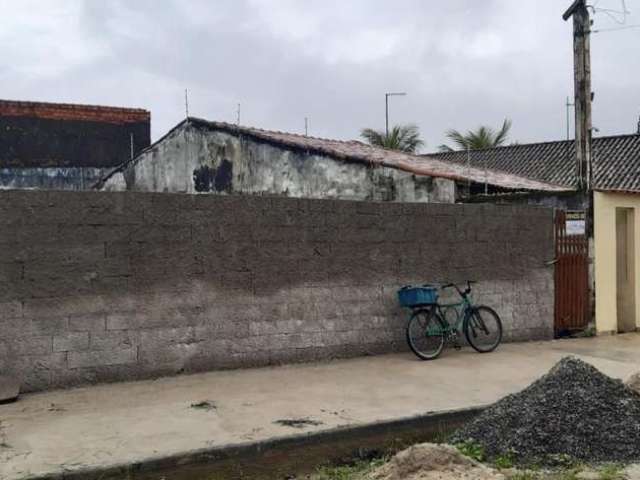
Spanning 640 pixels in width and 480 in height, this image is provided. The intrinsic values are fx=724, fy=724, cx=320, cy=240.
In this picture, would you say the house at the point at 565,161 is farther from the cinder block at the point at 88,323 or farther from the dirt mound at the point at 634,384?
the cinder block at the point at 88,323

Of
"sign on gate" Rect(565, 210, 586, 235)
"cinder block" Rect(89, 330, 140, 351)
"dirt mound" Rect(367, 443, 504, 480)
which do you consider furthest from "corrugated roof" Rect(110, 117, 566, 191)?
"dirt mound" Rect(367, 443, 504, 480)

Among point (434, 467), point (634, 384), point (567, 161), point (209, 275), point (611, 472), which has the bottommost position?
point (611, 472)

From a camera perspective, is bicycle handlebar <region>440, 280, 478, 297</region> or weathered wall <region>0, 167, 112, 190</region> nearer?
bicycle handlebar <region>440, 280, 478, 297</region>

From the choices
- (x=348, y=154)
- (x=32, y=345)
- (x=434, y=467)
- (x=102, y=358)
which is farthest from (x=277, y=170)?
(x=434, y=467)

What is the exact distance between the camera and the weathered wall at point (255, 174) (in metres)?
12.4

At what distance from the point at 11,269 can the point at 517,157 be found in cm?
2491

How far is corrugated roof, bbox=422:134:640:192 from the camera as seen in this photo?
24312 mm

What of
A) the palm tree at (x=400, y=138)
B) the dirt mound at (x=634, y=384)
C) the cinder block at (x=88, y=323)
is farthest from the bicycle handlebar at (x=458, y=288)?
the palm tree at (x=400, y=138)

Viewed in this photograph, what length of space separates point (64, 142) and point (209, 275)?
12.5 metres

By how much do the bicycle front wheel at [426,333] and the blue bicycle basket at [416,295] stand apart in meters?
0.21

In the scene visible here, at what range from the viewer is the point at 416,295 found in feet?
29.6

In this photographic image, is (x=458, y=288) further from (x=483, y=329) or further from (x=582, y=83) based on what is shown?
(x=582, y=83)

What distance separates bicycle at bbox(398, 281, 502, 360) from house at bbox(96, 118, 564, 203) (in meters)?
2.95

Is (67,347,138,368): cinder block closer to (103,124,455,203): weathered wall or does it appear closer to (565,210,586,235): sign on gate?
(103,124,455,203): weathered wall
